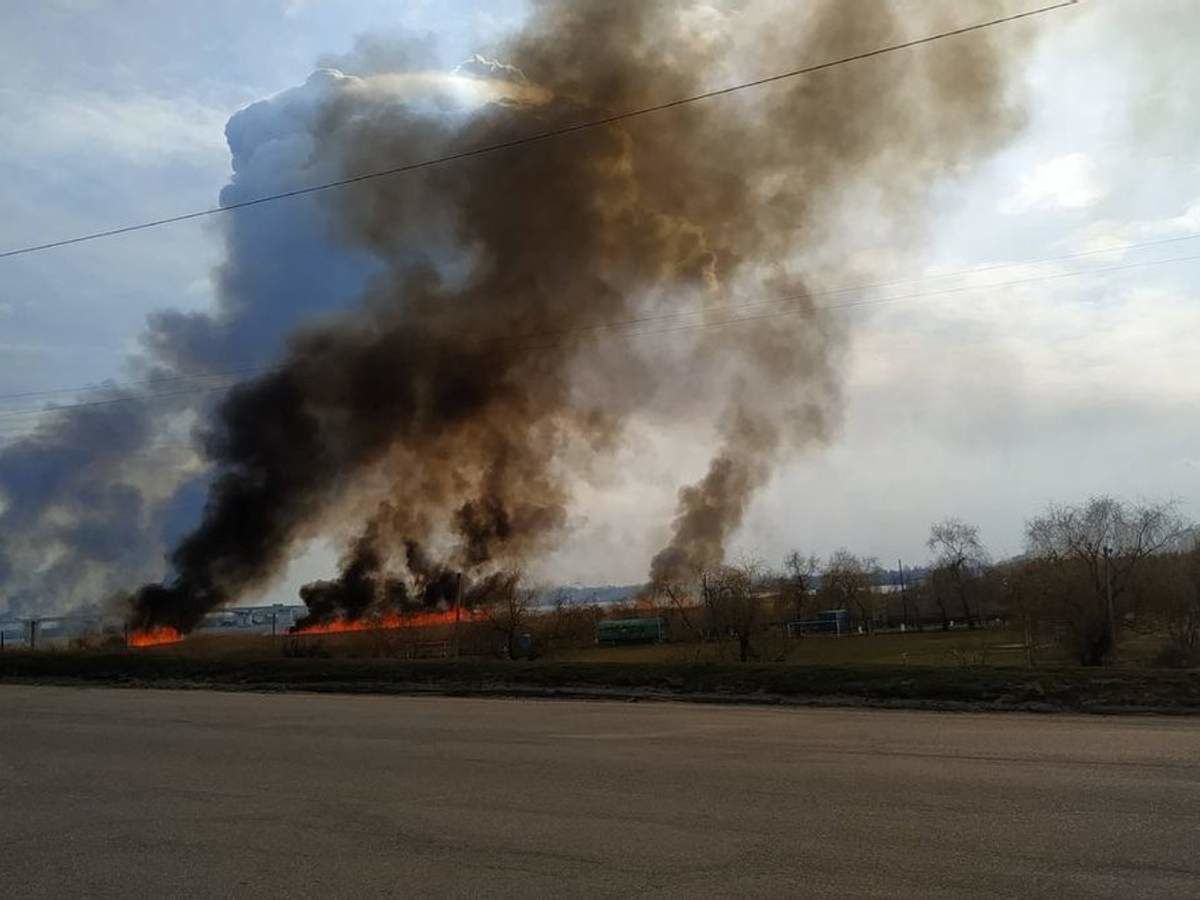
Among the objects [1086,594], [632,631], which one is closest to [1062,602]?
[1086,594]

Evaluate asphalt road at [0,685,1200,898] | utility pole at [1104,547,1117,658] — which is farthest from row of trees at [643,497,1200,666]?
asphalt road at [0,685,1200,898]

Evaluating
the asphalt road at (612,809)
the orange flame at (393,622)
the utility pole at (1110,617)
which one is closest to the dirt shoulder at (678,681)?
the asphalt road at (612,809)

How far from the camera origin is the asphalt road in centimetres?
568

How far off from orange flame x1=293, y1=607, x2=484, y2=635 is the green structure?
14.4 meters

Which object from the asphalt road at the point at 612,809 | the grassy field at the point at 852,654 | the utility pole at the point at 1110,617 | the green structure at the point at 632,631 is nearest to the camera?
the asphalt road at the point at 612,809

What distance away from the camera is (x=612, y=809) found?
742 cm

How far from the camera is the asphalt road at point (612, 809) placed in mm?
5676

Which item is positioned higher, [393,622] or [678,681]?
[393,622]

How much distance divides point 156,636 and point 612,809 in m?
45.2

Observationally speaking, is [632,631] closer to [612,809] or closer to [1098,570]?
[1098,570]

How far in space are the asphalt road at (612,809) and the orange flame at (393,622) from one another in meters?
35.4

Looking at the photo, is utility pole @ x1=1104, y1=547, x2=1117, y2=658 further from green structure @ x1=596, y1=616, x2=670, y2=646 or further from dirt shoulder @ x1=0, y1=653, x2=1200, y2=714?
green structure @ x1=596, y1=616, x2=670, y2=646

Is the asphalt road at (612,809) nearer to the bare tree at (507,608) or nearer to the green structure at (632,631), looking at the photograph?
the bare tree at (507,608)

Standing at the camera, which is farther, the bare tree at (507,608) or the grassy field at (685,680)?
the bare tree at (507,608)
